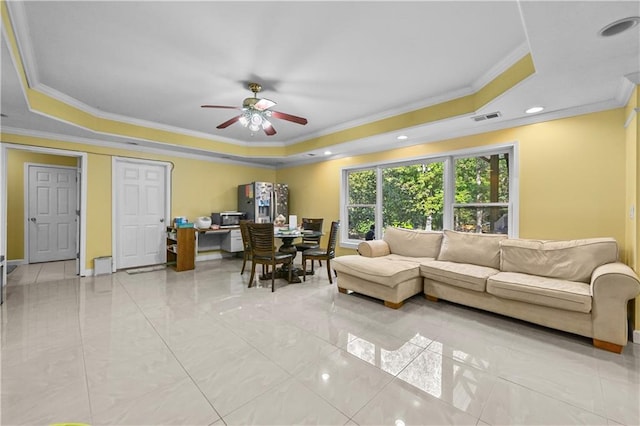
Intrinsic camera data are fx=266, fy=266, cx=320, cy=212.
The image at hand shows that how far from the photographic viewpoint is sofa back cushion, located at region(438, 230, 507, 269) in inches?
135

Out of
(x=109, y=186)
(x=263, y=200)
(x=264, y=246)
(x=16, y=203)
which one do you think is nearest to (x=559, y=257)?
(x=264, y=246)

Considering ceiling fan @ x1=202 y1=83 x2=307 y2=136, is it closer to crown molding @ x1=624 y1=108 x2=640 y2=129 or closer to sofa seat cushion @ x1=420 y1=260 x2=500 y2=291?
sofa seat cushion @ x1=420 y1=260 x2=500 y2=291

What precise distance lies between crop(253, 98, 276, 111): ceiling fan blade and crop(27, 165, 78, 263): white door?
5662 mm

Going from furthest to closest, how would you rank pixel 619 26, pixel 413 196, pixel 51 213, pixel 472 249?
pixel 51 213 < pixel 413 196 < pixel 472 249 < pixel 619 26

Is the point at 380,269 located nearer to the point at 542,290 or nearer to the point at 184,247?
the point at 542,290

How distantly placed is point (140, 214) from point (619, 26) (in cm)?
682

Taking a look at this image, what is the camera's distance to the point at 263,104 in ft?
10.5

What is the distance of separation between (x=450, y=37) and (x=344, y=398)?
9.90 ft

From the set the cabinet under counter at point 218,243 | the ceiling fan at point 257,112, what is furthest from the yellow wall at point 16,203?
the ceiling fan at point 257,112

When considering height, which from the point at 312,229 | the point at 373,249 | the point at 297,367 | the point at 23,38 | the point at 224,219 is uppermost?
the point at 23,38

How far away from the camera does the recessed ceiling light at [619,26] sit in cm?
164

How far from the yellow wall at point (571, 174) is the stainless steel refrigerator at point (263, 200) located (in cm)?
424

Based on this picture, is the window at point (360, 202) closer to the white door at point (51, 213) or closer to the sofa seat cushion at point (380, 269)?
the sofa seat cushion at point (380, 269)

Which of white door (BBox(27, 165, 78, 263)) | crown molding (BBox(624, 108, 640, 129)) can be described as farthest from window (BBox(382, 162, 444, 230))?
white door (BBox(27, 165, 78, 263))
